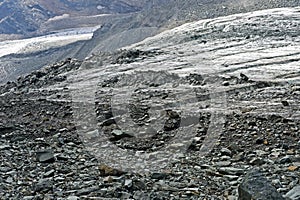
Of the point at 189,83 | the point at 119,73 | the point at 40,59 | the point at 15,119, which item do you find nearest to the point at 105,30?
the point at 40,59

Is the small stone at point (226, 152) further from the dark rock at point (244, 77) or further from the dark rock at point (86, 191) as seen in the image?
the dark rock at point (244, 77)

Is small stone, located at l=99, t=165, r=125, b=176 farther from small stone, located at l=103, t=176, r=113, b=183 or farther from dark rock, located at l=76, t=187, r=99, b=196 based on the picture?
dark rock, located at l=76, t=187, r=99, b=196

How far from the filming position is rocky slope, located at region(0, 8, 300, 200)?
412 centimetres

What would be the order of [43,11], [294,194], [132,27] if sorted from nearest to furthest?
[294,194] → [132,27] → [43,11]

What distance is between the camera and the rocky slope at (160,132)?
4.12 metres

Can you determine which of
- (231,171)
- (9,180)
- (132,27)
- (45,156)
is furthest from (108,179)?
(132,27)

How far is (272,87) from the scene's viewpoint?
8648mm

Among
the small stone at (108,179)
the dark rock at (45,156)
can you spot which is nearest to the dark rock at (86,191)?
the small stone at (108,179)

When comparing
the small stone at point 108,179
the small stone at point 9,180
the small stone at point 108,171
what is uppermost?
the small stone at point 9,180

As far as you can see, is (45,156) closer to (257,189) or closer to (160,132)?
(160,132)

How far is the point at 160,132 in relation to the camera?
19.6 ft

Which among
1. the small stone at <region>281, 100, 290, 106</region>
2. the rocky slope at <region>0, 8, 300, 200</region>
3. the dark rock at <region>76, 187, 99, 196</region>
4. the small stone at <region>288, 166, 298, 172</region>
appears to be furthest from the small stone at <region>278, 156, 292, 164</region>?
the small stone at <region>281, 100, 290, 106</region>

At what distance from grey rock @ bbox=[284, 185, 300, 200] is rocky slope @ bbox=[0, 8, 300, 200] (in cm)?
3

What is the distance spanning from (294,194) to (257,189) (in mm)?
390
